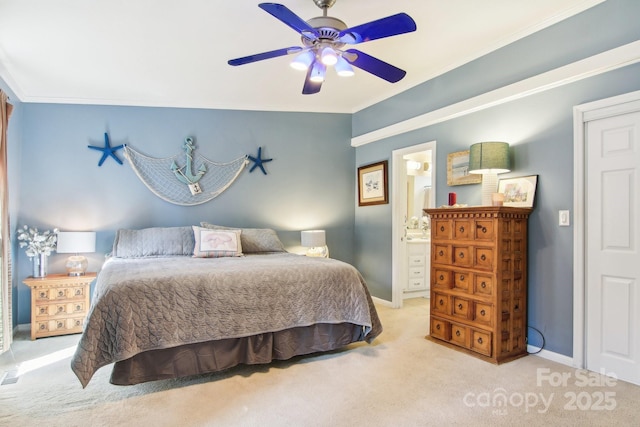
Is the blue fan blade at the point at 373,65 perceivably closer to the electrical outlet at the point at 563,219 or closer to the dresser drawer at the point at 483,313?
the electrical outlet at the point at 563,219

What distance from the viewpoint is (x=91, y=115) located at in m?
4.14

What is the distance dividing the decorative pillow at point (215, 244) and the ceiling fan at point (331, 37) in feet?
6.19

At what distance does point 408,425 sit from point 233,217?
3.29m

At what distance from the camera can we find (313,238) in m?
4.52

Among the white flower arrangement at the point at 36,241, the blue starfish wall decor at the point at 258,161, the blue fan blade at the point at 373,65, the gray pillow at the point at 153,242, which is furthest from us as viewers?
the blue starfish wall decor at the point at 258,161

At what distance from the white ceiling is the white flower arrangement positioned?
144cm

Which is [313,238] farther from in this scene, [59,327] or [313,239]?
[59,327]

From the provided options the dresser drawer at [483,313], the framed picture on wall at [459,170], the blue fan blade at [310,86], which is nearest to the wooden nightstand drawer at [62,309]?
the blue fan blade at [310,86]

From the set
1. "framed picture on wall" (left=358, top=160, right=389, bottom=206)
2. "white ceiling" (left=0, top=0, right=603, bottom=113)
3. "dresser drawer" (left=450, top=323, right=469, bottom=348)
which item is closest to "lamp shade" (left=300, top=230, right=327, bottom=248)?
"framed picture on wall" (left=358, top=160, right=389, bottom=206)

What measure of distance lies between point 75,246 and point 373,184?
3446mm

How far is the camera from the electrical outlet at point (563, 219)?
2.73 meters

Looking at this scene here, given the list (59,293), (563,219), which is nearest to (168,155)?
(59,293)

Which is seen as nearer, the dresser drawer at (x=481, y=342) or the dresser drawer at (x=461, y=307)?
the dresser drawer at (x=481, y=342)

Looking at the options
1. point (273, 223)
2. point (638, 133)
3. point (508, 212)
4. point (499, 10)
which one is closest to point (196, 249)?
point (273, 223)
